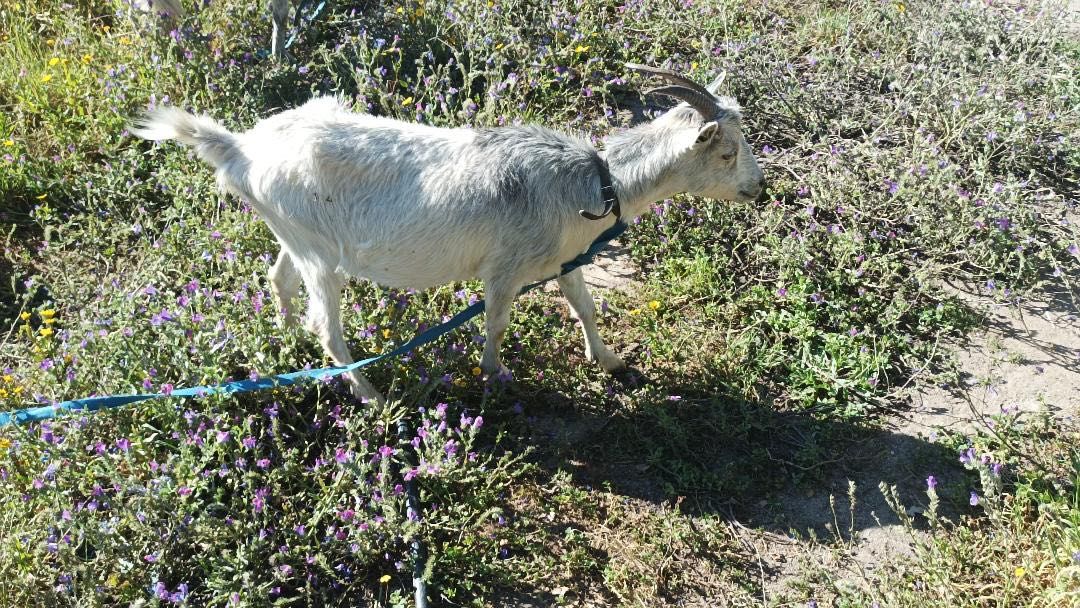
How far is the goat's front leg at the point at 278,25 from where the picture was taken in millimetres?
6507

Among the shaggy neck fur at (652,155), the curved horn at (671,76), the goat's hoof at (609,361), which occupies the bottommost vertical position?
the goat's hoof at (609,361)

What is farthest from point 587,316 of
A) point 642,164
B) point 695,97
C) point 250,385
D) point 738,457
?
point 250,385

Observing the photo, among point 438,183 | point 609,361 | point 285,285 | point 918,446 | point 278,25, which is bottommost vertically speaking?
point 918,446

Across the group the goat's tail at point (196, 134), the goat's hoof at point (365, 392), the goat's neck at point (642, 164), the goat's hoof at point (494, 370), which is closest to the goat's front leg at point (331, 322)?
the goat's hoof at point (365, 392)

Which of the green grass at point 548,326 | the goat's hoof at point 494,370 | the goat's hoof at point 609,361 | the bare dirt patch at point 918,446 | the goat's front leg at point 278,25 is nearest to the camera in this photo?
the green grass at point 548,326

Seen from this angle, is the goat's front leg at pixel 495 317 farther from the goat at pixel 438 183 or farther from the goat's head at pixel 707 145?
the goat's head at pixel 707 145

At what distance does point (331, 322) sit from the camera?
448 centimetres

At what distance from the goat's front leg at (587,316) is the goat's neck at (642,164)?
1.87 ft

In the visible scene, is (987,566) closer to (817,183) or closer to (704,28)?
(817,183)

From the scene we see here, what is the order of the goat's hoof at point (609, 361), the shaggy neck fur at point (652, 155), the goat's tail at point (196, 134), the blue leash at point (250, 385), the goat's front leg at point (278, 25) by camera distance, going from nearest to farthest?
the blue leash at point (250, 385) → the goat's tail at point (196, 134) → the shaggy neck fur at point (652, 155) → the goat's hoof at point (609, 361) → the goat's front leg at point (278, 25)

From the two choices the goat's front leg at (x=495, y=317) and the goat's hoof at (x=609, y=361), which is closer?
the goat's front leg at (x=495, y=317)

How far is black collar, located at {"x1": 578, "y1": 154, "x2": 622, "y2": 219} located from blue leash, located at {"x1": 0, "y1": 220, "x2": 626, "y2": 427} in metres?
0.16

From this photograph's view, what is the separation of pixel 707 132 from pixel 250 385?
8.38ft

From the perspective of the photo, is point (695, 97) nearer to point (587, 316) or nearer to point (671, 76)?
point (671, 76)
